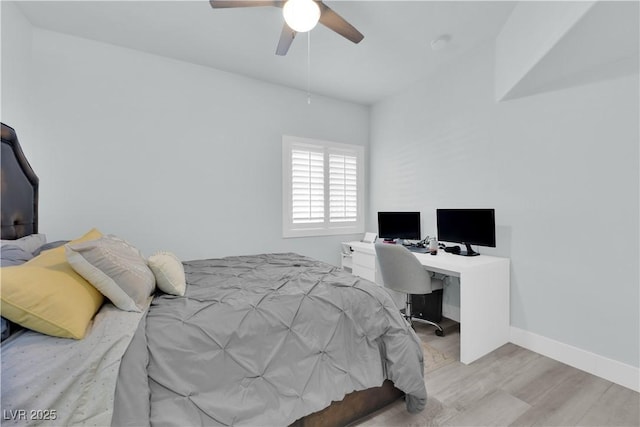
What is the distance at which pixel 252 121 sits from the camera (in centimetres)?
338

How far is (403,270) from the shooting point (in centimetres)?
258

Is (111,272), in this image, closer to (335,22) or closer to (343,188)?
(335,22)

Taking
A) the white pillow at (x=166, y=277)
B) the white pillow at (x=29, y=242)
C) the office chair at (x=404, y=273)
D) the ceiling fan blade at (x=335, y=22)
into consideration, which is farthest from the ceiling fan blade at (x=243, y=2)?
the office chair at (x=404, y=273)

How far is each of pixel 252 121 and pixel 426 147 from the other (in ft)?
6.90

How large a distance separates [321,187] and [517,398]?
2836mm

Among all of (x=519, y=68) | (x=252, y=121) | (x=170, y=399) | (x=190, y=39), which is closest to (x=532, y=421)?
(x=170, y=399)

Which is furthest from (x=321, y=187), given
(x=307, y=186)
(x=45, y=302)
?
(x=45, y=302)

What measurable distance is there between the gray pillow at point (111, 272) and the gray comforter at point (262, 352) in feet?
0.37

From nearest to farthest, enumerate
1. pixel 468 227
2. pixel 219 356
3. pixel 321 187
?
1. pixel 219 356
2. pixel 468 227
3. pixel 321 187

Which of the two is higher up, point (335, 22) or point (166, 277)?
point (335, 22)

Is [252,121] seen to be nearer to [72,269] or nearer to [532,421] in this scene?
[72,269]

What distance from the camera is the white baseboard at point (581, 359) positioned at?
1.88 meters

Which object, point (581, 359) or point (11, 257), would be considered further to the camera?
point (581, 359)

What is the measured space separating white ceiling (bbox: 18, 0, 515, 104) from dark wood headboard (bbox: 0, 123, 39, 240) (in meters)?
1.18
